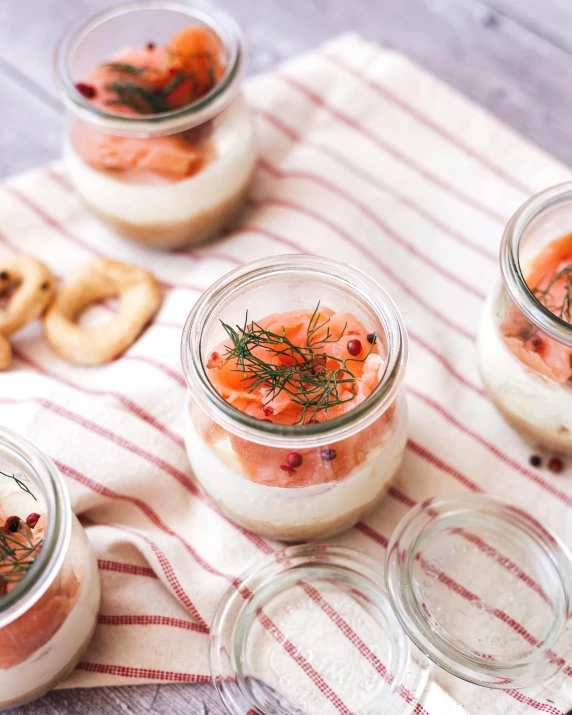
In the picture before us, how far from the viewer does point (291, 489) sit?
1324 millimetres

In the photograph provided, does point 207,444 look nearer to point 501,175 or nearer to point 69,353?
point 69,353

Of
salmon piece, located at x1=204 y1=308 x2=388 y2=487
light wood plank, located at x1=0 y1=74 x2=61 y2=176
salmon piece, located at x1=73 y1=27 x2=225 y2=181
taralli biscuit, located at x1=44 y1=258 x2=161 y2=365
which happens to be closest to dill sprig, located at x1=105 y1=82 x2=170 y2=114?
salmon piece, located at x1=73 y1=27 x2=225 y2=181

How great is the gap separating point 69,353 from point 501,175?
3.44ft

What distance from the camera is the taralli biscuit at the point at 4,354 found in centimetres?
171

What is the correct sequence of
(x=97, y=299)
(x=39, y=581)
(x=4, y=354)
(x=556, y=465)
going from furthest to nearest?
1. (x=97, y=299)
2. (x=4, y=354)
3. (x=556, y=465)
4. (x=39, y=581)

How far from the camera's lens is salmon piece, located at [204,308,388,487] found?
4.28ft

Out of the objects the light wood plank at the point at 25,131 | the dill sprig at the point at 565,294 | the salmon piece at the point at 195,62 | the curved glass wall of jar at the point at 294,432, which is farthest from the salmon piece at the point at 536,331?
the light wood plank at the point at 25,131

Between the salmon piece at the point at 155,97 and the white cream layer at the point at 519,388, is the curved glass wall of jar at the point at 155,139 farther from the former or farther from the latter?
the white cream layer at the point at 519,388

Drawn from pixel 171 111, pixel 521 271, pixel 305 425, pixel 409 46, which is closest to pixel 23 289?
pixel 171 111

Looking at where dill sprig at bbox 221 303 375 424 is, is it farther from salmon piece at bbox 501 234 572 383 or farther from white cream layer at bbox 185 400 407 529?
salmon piece at bbox 501 234 572 383

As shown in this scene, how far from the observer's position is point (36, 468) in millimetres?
1271

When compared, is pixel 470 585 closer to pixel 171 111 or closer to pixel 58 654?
pixel 58 654

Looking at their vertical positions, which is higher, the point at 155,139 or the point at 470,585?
the point at 155,139

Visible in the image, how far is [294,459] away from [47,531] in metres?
0.37
